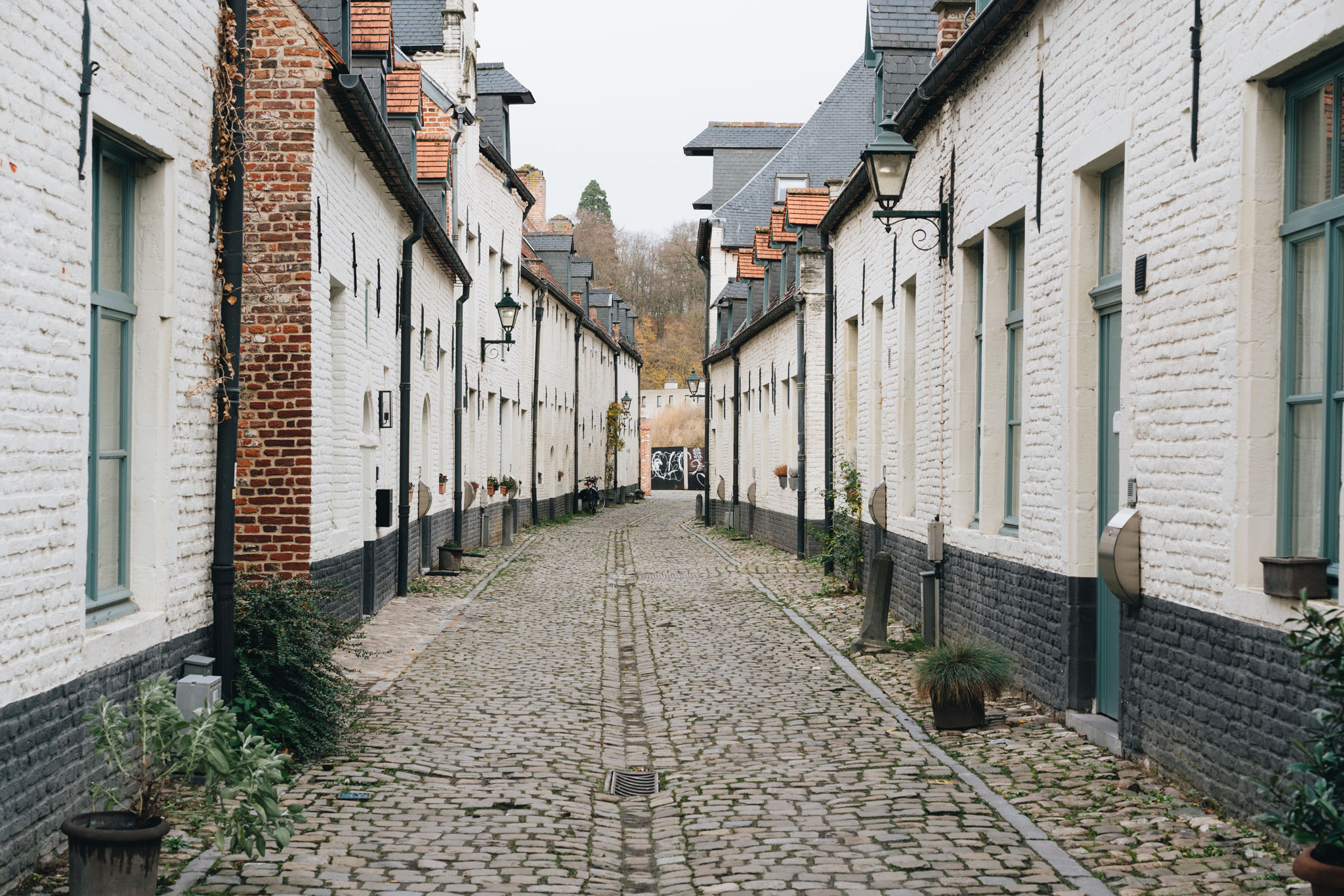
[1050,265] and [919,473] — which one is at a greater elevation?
[1050,265]

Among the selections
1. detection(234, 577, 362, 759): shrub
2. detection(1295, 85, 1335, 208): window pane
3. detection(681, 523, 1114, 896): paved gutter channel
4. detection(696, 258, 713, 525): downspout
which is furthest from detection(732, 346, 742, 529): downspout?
detection(1295, 85, 1335, 208): window pane

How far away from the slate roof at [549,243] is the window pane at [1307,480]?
32072 mm

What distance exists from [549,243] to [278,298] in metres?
27.6

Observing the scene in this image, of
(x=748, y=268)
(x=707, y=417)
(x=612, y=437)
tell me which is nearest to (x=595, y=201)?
(x=612, y=437)

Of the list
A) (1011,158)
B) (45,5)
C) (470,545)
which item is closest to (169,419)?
(45,5)

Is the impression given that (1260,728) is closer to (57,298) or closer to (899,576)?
(57,298)

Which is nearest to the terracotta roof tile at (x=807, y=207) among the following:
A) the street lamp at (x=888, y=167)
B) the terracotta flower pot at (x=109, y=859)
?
the street lamp at (x=888, y=167)

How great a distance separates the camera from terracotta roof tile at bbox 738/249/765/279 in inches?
1025

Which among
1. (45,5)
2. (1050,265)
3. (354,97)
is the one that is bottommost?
(1050,265)

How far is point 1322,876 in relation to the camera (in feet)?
11.8

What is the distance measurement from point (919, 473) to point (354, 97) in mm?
5931

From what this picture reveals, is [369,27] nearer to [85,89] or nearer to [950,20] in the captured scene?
[950,20]

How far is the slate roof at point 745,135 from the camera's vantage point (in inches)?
1561

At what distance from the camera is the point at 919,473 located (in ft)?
38.0
